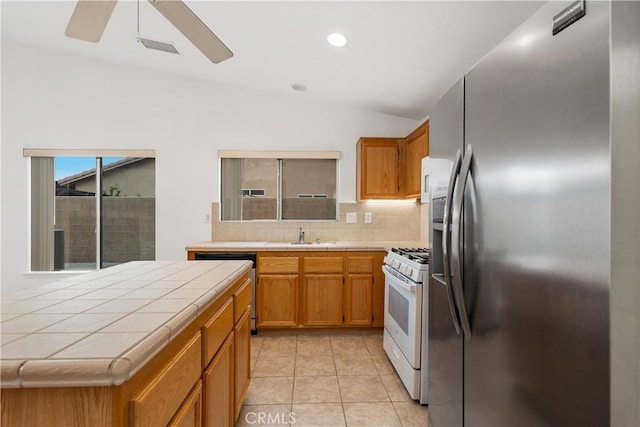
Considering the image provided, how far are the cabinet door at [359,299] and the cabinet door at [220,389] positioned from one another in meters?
1.72

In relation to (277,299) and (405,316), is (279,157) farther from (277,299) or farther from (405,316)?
(405,316)

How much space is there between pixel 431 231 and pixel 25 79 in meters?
4.90

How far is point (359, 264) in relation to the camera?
3092 millimetres

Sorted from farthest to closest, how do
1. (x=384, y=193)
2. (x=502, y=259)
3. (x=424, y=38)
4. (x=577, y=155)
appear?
(x=384, y=193), (x=424, y=38), (x=502, y=259), (x=577, y=155)

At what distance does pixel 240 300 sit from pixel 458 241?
4.07 feet

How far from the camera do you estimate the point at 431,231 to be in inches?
57.4

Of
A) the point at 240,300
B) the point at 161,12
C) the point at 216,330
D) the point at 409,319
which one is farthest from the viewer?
the point at 409,319

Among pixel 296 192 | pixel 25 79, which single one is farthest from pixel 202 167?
pixel 25 79

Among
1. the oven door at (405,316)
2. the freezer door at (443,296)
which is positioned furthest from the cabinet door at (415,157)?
the freezer door at (443,296)

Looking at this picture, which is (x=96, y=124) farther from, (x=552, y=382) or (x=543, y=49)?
(x=552, y=382)

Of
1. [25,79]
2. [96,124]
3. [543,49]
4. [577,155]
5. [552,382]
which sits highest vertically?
[25,79]

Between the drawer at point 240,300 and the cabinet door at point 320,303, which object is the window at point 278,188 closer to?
the cabinet door at point 320,303

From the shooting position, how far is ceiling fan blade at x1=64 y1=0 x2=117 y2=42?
1329mm

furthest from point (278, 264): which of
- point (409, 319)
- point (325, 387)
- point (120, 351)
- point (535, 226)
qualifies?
point (535, 226)
